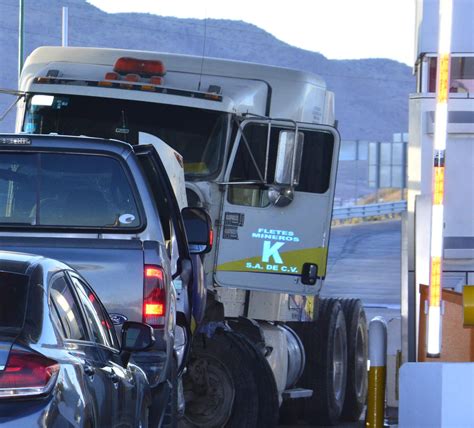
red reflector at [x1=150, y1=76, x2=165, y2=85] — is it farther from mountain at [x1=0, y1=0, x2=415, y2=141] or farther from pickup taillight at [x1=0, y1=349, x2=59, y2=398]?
mountain at [x1=0, y1=0, x2=415, y2=141]

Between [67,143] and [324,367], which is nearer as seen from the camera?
[67,143]

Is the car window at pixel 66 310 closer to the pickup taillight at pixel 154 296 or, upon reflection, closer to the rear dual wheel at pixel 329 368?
the pickup taillight at pixel 154 296

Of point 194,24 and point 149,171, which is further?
point 194,24

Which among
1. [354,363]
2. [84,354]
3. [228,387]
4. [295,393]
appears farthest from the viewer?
[354,363]

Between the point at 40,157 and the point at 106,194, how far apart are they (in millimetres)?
539

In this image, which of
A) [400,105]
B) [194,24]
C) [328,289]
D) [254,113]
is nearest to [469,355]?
[254,113]

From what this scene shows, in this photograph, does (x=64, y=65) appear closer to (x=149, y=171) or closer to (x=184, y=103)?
(x=184, y=103)

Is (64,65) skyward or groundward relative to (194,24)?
groundward

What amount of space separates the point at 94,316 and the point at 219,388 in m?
4.69

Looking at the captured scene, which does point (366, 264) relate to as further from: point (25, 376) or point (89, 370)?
point (25, 376)

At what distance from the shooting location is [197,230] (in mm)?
10547

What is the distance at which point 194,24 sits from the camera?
103500mm

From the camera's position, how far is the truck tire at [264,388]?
11.9 meters

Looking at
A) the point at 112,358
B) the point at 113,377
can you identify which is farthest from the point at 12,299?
the point at 112,358
